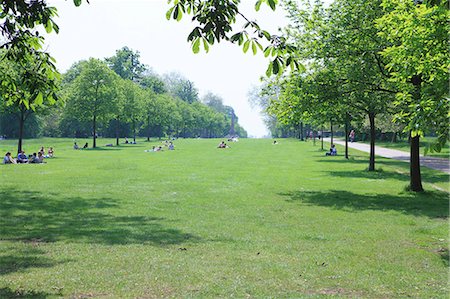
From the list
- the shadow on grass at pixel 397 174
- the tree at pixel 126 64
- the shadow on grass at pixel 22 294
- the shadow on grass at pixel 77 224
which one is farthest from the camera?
the tree at pixel 126 64

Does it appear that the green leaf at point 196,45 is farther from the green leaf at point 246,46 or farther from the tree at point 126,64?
the tree at point 126,64

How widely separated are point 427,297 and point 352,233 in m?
5.16

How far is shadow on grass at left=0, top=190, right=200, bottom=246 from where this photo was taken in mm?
10516

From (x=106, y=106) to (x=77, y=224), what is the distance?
5526cm

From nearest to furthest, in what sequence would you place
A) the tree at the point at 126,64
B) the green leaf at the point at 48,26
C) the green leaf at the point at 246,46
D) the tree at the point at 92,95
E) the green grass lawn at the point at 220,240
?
the green leaf at the point at 246,46 → the green leaf at the point at 48,26 → the green grass lawn at the point at 220,240 → the tree at the point at 92,95 → the tree at the point at 126,64

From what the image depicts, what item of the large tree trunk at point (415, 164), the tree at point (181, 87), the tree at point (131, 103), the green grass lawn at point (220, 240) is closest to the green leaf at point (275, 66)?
the green grass lawn at point (220, 240)

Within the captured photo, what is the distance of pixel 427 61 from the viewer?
1105 centimetres

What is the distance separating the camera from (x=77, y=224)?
40.5ft

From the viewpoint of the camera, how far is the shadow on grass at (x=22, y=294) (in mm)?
6262

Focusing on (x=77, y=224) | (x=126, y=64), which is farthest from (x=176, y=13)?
(x=126, y=64)

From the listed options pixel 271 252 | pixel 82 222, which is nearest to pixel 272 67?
pixel 271 252

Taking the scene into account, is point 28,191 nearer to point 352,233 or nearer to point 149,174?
point 149,174

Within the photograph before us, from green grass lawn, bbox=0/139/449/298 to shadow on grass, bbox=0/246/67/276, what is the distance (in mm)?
19

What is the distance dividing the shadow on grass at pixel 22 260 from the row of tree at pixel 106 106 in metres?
2.70
